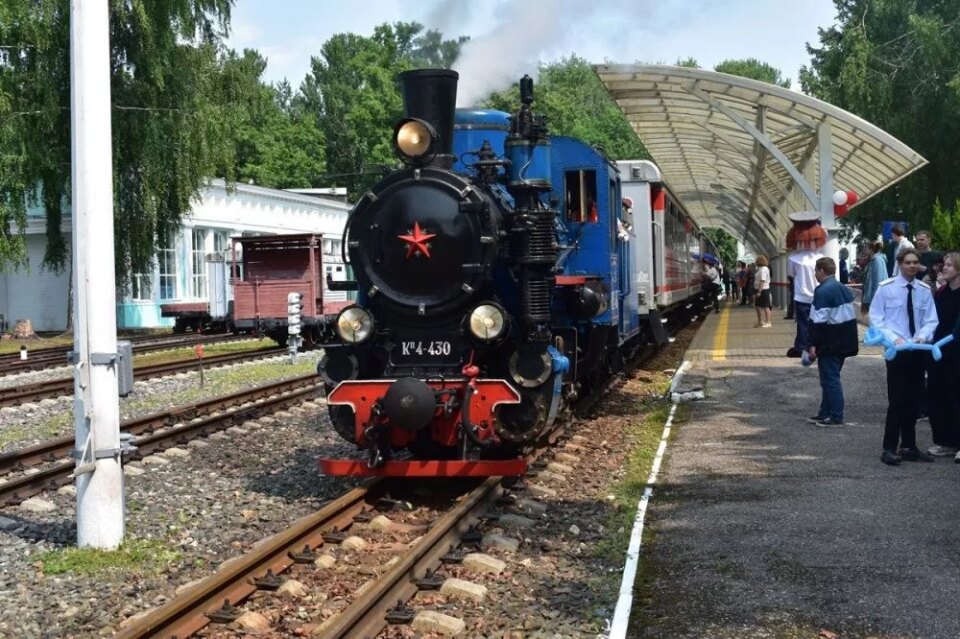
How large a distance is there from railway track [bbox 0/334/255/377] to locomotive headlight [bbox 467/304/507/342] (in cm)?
1126

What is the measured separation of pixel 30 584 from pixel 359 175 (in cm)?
6250

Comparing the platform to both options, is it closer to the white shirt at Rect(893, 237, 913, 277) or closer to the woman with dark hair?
the woman with dark hair

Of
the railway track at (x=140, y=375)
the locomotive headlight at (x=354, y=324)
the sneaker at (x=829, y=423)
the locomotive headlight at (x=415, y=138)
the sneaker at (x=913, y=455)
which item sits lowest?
the sneaker at (x=913, y=455)

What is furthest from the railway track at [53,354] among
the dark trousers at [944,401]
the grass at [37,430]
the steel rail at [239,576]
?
the dark trousers at [944,401]

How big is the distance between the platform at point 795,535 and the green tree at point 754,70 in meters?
80.5

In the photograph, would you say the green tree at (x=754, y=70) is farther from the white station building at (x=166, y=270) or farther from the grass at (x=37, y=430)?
the grass at (x=37, y=430)

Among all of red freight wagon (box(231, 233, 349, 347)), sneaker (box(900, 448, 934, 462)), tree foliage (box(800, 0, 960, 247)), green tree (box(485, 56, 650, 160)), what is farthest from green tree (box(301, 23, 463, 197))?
sneaker (box(900, 448, 934, 462))

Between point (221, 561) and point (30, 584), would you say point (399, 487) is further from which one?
point (30, 584)

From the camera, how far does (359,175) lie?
67.4 metres

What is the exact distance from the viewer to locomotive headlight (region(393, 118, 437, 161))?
7977 millimetres

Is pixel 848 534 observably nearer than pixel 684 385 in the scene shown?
Yes

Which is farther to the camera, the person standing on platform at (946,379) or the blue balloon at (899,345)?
the person standing on platform at (946,379)

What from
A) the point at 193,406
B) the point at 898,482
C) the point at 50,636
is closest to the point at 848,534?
the point at 898,482

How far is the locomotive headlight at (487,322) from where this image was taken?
25.7 ft
